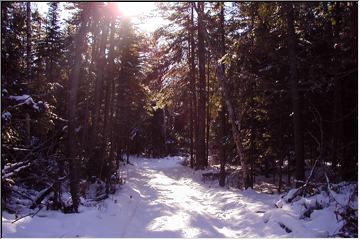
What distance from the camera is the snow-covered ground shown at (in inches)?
337

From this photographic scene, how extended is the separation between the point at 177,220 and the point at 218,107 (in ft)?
32.5

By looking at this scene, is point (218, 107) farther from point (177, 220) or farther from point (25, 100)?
point (25, 100)

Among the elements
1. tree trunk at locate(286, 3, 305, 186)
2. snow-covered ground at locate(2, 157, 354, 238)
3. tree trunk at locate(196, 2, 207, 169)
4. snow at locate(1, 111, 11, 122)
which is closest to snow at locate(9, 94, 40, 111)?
snow at locate(1, 111, 11, 122)

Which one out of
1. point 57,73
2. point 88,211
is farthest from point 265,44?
point 57,73

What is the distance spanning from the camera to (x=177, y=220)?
417 inches

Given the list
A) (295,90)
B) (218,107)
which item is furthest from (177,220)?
(218,107)

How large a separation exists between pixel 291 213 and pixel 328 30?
648 cm

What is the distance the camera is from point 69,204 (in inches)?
438

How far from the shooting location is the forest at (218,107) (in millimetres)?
9750

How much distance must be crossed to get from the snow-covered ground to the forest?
93 millimetres

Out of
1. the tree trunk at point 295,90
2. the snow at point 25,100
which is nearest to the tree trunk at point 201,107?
the tree trunk at point 295,90

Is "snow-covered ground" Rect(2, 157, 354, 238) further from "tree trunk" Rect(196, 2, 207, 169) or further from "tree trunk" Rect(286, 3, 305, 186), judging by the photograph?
"tree trunk" Rect(196, 2, 207, 169)

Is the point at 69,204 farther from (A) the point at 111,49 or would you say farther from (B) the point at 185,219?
(A) the point at 111,49

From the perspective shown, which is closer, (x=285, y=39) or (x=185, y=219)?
(x=185, y=219)
